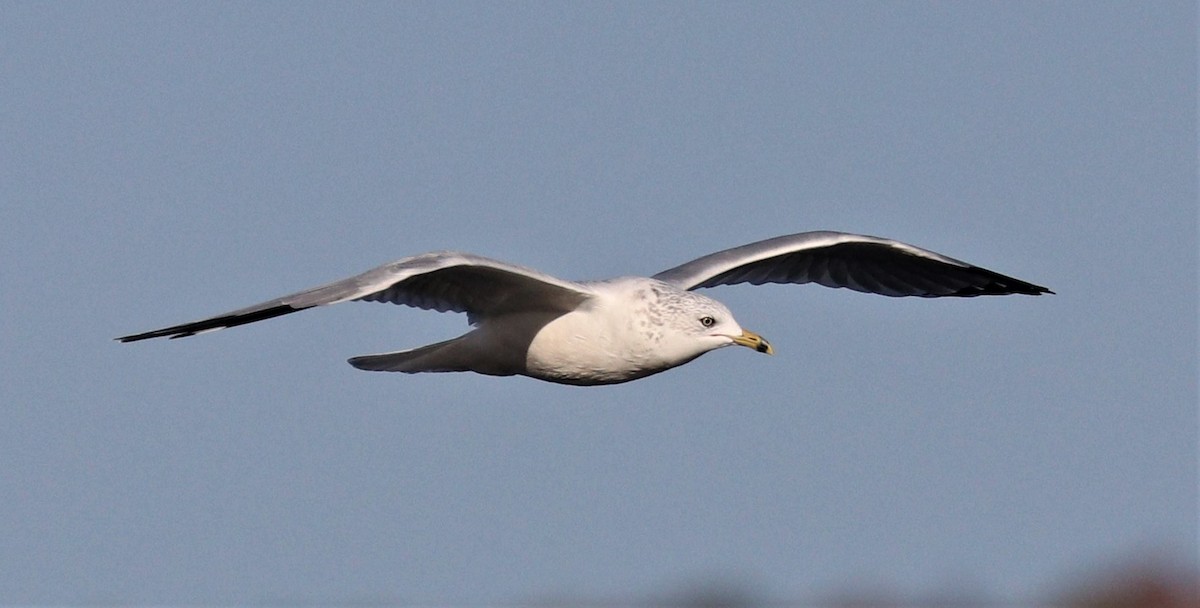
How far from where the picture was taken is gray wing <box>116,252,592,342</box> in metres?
9.98

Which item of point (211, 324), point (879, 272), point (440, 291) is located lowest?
point (211, 324)

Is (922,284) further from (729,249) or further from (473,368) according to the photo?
(473,368)

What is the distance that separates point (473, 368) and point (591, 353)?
39.2 inches

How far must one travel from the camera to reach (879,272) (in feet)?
46.0

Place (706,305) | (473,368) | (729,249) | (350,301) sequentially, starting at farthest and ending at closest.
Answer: (729,249), (473,368), (706,305), (350,301)

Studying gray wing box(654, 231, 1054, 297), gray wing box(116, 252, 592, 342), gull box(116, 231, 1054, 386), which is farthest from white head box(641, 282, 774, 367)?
gray wing box(654, 231, 1054, 297)

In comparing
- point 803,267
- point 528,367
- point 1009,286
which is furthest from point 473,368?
point 1009,286

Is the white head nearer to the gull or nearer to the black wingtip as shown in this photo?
the gull

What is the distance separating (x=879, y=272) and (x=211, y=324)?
5.75 m

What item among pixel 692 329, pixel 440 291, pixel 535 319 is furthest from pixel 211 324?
pixel 692 329

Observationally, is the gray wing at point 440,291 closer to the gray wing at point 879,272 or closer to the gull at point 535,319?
the gull at point 535,319

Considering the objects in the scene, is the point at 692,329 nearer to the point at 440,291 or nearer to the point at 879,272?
the point at 440,291

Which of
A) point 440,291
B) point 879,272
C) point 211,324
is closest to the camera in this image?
point 211,324

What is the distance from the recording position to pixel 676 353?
36.1ft
